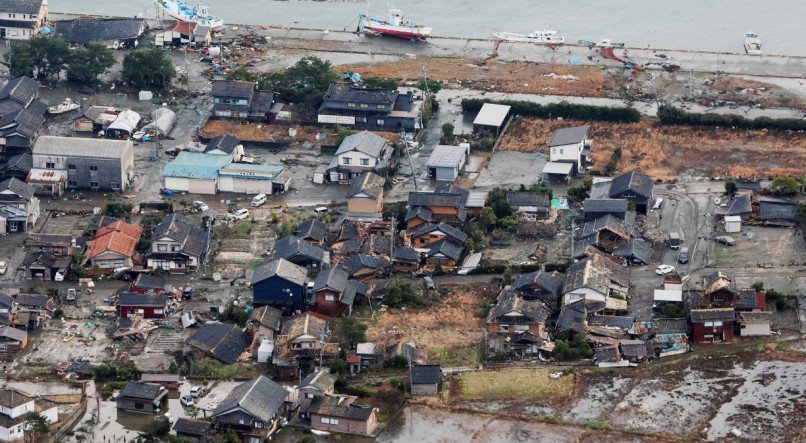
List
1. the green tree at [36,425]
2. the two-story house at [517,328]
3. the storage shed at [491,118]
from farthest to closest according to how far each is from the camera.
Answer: the storage shed at [491,118] → the two-story house at [517,328] → the green tree at [36,425]

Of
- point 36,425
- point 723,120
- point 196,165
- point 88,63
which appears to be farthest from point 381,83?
point 36,425

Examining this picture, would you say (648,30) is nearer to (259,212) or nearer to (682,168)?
(682,168)

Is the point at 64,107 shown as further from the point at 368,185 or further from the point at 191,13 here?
the point at 368,185

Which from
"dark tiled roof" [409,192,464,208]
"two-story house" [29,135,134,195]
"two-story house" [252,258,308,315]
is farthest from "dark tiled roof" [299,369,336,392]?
"two-story house" [29,135,134,195]

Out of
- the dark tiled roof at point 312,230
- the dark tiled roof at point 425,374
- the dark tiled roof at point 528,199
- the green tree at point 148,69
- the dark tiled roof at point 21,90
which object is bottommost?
the dark tiled roof at point 425,374

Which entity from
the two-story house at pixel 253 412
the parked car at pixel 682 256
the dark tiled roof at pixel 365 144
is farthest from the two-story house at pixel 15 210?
the parked car at pixel 682 256

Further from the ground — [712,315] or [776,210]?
[776,210]

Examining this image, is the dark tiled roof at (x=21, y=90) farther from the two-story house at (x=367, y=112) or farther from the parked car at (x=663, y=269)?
the parked car at (x=663, y=269)

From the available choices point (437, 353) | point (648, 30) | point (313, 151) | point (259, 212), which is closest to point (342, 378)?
point (437, 353)
